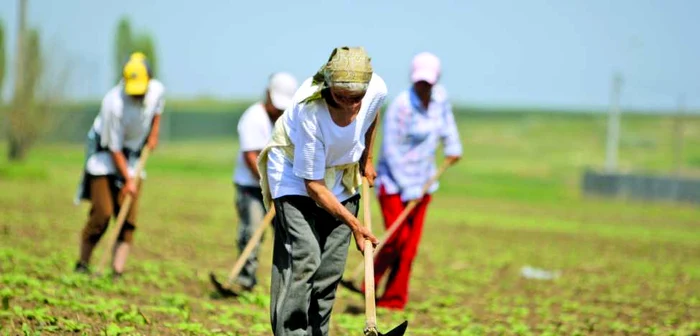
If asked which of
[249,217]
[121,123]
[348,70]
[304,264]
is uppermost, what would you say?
[348,70]

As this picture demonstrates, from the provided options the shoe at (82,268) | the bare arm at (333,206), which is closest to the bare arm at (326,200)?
the bare arm at (333,206)

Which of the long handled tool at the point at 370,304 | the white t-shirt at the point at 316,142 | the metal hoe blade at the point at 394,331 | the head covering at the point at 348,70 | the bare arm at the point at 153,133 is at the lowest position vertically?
the metal hoe blade at the point at 394,331

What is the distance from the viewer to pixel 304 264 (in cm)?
589

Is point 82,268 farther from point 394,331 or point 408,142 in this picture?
point 394,331

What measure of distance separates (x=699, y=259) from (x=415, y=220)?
26.9 feet

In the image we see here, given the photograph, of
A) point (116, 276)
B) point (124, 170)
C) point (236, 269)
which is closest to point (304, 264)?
point (236, 269)

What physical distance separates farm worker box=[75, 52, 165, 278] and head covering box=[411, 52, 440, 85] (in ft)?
7.15

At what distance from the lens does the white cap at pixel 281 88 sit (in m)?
8.80

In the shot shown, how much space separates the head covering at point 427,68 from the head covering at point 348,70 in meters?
3.26

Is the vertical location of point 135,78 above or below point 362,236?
above

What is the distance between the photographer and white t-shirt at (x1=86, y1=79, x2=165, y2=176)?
8.92 meters

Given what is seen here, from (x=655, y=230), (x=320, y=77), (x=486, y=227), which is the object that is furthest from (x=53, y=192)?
(x=320, y=77)

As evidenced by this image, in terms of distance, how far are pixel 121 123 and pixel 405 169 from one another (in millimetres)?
2323

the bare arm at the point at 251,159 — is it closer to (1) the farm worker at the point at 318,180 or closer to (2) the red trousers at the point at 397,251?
(2) the red trousers at the point at 397,251
